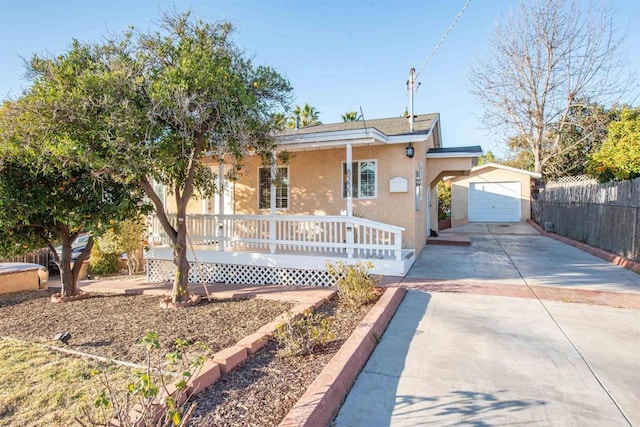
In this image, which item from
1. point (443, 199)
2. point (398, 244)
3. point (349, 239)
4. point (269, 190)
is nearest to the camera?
point (398, 244)

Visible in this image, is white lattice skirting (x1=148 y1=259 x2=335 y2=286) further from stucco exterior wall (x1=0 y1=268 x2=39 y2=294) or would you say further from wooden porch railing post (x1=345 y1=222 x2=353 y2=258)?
stucco exterior wall (x1=0 y1=268 x2=39 y2=294)

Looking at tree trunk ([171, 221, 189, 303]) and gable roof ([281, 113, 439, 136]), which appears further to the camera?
gable roof ([281, 113, 439, 136])

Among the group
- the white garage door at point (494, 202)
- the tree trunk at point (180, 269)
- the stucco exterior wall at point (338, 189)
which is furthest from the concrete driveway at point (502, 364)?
the white garage door at point (494, 202)

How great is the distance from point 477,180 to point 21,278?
21.2 metres

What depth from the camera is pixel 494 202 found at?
20.4 m

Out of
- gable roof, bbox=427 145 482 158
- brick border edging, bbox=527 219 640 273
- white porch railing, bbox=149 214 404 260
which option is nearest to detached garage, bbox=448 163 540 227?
brick border edging, bbox=527 219 640 273

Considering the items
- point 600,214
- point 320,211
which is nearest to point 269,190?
point 320,211

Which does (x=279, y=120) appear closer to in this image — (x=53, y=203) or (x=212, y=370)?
(x=53, y=203)

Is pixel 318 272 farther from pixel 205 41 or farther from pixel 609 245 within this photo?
pixel 609 245

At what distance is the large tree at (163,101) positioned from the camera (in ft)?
15.9

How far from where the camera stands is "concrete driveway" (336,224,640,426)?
2732mm

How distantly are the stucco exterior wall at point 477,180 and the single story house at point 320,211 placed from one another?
10.5m

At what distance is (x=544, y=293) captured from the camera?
591 centimetres

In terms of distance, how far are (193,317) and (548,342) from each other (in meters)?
4.86
